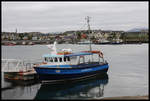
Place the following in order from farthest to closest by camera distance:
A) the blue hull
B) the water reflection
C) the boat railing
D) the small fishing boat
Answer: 1. the boat railing
2. the small fishing boat
3. the blue hull
4. the water reflection

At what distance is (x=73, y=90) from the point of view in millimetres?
26547

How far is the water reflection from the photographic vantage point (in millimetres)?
23858

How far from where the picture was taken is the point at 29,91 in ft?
85.3

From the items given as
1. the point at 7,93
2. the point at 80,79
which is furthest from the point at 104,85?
the point at 7,93

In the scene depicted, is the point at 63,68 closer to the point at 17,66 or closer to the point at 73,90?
the point at 73,90

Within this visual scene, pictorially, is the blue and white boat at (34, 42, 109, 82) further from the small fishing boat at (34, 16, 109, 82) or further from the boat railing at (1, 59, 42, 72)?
the boat railing at (1, 59, 42, 72)

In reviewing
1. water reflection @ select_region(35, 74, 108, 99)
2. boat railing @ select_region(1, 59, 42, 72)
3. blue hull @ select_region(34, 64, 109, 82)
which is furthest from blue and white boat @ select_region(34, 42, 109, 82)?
boat railing @ select_region(1, 59, 42, 72)

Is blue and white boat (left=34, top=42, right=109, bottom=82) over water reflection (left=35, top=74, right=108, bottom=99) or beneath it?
over

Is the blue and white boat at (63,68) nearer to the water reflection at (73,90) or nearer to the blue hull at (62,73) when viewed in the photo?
the blue hull at (62,73)

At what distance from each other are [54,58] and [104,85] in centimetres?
731

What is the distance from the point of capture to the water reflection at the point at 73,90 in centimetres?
2386

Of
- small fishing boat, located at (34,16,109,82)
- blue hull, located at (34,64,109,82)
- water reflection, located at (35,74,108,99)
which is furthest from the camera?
small fishing boat, located at (34,16,109,82)

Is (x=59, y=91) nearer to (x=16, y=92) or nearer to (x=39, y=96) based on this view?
(x=39, y=96)

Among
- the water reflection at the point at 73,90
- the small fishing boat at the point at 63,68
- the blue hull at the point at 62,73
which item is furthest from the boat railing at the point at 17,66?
the water reflection at the point at 73,90
